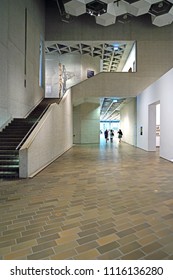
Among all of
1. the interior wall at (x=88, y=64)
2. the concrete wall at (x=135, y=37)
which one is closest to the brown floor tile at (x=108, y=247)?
the concrete wall at (x=135, y=37)

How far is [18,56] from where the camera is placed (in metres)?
9.97

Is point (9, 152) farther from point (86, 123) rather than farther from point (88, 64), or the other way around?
Answer: point (88, 64)

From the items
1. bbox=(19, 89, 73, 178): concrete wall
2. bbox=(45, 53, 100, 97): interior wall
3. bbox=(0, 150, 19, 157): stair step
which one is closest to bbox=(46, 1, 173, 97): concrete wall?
bbox=(45, 53, 100, 97): interior wall

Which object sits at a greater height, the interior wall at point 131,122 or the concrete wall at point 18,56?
the concrete wall at point 18,56

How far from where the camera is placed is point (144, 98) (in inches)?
494

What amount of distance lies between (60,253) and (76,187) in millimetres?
2545

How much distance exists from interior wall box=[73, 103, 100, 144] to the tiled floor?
13.8 m

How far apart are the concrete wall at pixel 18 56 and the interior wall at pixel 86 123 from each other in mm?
6230

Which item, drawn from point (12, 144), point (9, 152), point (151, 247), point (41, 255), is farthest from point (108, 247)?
point (12, 144)

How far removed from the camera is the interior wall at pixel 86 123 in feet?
62.7

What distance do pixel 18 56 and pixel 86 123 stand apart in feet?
33.3

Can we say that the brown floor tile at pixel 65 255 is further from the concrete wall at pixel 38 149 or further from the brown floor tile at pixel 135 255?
the concrete wall at pixel 38 149

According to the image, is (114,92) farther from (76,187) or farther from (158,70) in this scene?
(76,187)
